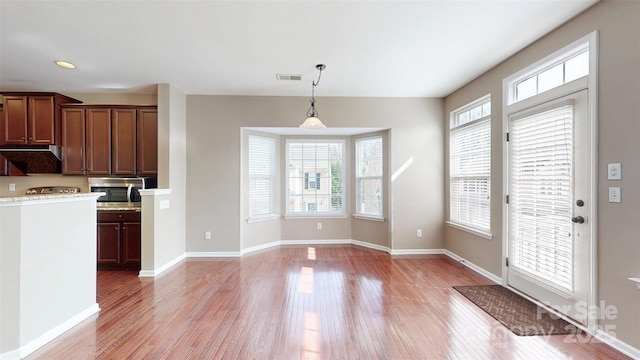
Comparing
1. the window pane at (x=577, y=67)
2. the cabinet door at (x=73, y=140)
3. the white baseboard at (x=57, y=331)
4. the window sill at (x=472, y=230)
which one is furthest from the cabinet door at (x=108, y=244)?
the window pane at (x=577, y=67)

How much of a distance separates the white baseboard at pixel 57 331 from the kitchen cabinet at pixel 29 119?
9.56ft

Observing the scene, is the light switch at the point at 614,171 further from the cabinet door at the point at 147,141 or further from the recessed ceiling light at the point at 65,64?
the recessed ceiling light at the point at 65,64

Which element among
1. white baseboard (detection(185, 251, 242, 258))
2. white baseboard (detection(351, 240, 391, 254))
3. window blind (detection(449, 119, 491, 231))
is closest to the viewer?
window blind (detection(449, 119, 491, 231))

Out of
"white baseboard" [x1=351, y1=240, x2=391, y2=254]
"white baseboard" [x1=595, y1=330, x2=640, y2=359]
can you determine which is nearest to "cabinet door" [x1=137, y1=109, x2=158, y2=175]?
"white baseboard" [x1=351, y1=240, x2=391, y2=254]

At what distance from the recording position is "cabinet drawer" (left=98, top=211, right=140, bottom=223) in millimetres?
3889

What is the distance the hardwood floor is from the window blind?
86 cm

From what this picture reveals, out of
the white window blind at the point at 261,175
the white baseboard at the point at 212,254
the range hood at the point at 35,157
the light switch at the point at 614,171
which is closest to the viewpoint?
the light switch at the point at 614,171

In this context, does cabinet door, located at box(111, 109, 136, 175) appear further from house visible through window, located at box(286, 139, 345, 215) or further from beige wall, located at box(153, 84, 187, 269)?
house visible through window, located at box(286, 139, 345, 215)

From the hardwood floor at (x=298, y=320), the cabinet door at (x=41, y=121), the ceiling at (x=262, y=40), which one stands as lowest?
the hardwood floor at (x=298, y=320)

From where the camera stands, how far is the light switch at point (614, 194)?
2.06m

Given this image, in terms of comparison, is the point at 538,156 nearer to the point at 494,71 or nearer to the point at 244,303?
the point at 494,71

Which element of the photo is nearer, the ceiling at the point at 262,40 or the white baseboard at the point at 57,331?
the white baseboard at the point at 57,331

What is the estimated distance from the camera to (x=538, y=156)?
2.75 meters

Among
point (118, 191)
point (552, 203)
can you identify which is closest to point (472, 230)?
point (552, 203)
